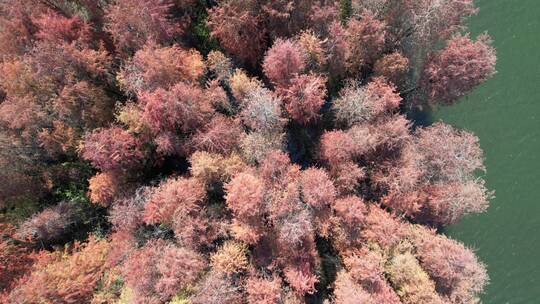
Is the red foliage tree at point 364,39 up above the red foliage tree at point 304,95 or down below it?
above

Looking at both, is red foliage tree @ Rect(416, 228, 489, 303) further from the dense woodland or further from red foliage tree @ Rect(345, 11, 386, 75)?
red foliage tree @ Rect(345, 11, 386, 75)

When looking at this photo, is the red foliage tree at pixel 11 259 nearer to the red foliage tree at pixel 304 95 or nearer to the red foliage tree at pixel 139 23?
the red foliage tree at pixel 139 23

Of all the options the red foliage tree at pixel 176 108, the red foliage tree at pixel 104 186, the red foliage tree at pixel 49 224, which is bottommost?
the red foliage tree at pixel 49 224

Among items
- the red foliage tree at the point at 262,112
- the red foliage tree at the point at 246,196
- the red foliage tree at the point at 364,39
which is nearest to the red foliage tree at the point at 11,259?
the red foliage tree at the point at 246,196

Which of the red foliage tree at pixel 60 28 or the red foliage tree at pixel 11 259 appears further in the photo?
the red foliage tree at pixel 11 259

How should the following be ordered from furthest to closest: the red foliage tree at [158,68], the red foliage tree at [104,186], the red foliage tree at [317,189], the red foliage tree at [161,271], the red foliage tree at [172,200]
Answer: the red foliage tree at [104,186], the red foliage tree at [317,189], the red foliage tree at [158,68], the red foliage tree at [172,200], the red foliage tree at [161,271]

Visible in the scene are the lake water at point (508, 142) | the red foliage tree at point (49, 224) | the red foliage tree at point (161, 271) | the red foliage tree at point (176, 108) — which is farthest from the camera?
the lake water at point (508, 142)
